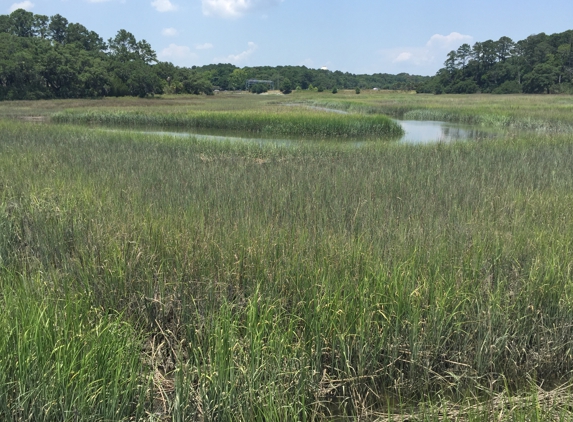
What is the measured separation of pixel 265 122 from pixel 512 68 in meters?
69.0

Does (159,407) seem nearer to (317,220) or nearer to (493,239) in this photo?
(317,220)

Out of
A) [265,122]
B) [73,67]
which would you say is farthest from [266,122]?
[73,67]

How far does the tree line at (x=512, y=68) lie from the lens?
2451 inches

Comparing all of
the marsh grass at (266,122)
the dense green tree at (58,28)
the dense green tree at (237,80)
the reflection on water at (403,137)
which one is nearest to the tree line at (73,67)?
the dense green tree at (58,28)

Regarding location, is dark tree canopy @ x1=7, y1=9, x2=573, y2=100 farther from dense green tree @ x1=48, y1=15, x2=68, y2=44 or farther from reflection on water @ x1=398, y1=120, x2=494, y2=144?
reflection on water @ x1=398, y1=120, x2=494, y2=144

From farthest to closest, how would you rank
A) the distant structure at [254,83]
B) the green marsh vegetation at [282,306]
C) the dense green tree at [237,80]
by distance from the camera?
the dense green tree at [237,80]
the distant structure at [254,83]
the green marsh vegetation at [282,306]

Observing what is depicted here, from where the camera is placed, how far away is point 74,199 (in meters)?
5.11

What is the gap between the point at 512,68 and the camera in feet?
237

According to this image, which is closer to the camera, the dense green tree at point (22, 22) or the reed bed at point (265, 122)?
the reed bed at point (265, 122)

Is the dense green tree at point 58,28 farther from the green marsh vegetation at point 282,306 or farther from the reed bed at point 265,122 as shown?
the green marsh vegetation at point 282,306

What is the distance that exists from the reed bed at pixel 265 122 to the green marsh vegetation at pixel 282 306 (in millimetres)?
14065

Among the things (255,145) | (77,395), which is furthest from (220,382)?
(255,145)

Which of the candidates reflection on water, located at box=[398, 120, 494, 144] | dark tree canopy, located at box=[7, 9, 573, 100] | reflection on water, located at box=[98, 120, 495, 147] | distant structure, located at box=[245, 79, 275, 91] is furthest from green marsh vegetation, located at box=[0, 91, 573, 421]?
distant structure, located at box=[245, 79, 275, 91]

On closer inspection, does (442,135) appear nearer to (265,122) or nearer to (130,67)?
(265,122)
